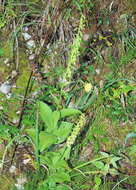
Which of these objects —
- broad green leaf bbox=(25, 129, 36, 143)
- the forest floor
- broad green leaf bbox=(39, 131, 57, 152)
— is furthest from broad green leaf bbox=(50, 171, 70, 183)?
broad green leaf bbox=(25, 129, 36, 143)

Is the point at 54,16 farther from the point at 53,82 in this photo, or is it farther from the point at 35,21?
the point at 53,82

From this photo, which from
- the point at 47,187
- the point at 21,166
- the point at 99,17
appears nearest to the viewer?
the point at 47,187

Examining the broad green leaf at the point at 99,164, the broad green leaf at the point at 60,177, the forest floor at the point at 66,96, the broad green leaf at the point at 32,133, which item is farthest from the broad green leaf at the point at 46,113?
the broad green leaf at the point at 99,164

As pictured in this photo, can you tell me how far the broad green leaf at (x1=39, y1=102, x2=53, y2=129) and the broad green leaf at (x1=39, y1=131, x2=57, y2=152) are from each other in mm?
80

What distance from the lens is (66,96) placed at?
2855 millimetres

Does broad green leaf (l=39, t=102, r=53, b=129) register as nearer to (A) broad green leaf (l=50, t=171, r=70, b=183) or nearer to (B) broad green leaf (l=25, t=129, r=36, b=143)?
(B) broad green leaf (l=25, t=129, r=36, b=143)

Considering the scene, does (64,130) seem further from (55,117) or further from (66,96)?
(66,96)

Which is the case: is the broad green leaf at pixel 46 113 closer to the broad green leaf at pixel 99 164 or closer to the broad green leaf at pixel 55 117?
the broad green leaf at pixel 55 117

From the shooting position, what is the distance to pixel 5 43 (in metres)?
3.10

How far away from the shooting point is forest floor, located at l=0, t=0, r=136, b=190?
257 centimetres

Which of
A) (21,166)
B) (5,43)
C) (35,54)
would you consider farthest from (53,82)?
(21,166)

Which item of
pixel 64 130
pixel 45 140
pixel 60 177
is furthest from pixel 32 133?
pixel 60 177

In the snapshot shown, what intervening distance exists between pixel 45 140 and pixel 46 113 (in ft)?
0.66

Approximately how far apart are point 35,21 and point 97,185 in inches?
62.4
